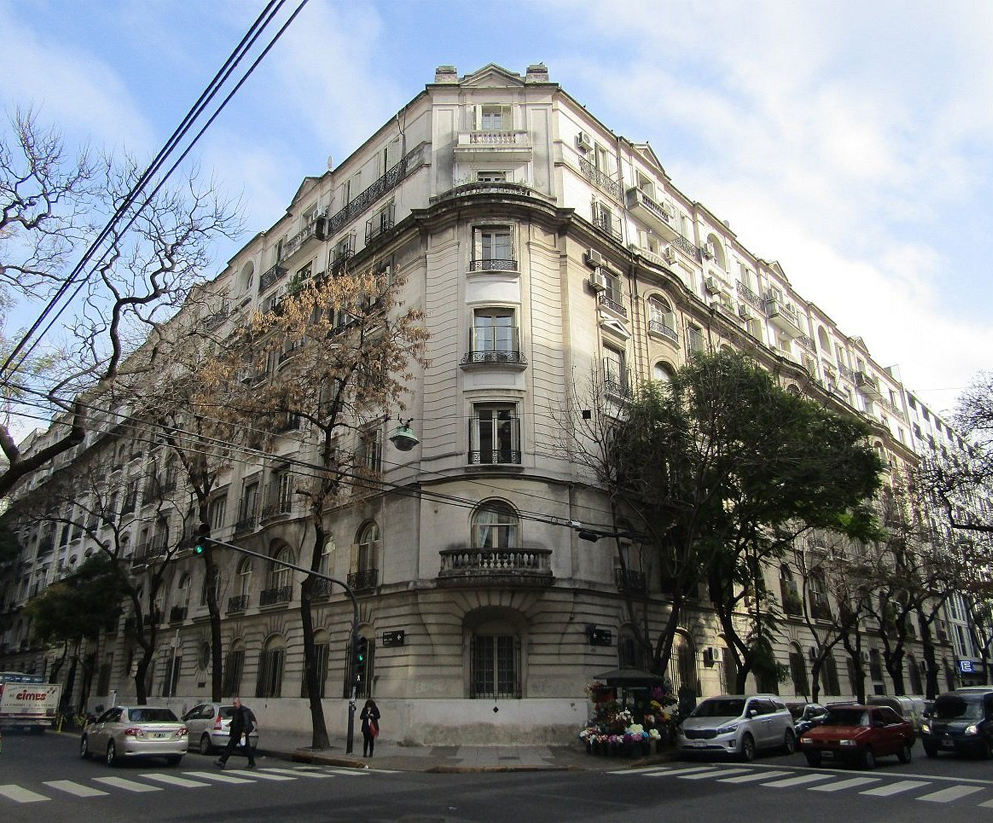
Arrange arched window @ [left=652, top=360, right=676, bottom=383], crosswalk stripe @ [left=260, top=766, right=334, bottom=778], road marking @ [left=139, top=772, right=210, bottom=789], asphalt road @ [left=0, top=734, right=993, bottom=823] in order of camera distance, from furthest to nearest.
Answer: arched window @ [left=652, top=360, right=676, bottom=383]
crosswalk stripe @ [left=260, top=766, right=334, bottom=778]
road marking @ [left=139, top=772, right=210, bottom=789]
asphalt road @ [left=0, top=734, right=993, bottom=823]

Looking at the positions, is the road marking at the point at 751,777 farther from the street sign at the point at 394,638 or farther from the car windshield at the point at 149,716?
the car windshield at the point at 149,716

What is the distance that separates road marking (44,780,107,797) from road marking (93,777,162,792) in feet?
1.60

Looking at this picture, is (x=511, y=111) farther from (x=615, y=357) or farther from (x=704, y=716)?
(x=704, y=716)

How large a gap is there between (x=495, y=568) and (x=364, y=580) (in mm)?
6032

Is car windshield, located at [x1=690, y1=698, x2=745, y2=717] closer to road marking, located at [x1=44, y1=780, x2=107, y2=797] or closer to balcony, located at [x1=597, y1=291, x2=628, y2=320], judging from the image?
Result: road marking, located at [x1=44, y1=780, x2=107, y2=797]

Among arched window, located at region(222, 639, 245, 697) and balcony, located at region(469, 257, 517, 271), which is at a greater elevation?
→ balcony, located at region(469, 257, 517, 271)

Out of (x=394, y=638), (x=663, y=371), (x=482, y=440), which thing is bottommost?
(x=394, y=638)

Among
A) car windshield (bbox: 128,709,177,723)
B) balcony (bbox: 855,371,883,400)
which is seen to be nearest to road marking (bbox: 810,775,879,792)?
car windshield (bbox: 128,709,177,723)

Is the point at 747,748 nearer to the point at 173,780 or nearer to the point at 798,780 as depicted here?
the point at 798,780

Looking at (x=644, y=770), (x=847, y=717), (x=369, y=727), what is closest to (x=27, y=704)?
(x=369, y=727)

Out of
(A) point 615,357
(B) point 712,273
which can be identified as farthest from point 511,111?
(B) point 712,273

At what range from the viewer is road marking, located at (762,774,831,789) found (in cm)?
1466

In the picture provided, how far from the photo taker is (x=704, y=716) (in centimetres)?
2095

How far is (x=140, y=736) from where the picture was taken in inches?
705
